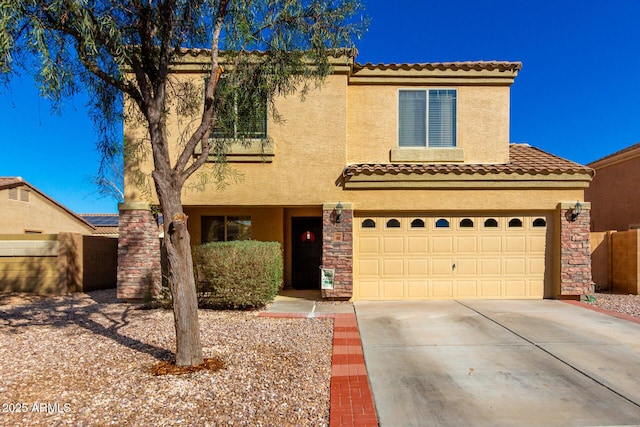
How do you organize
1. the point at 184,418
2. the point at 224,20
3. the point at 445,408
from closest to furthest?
the point at 184,418, the point at 445,408, the point at 224,20

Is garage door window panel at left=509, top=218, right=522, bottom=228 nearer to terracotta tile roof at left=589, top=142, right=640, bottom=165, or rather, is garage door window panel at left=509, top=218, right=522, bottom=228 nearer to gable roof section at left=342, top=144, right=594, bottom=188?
gable roof section at left=342, top=144, right=594, bottom=188

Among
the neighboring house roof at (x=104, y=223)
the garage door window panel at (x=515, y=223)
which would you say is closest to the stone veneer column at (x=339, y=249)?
the garage door window panel at (x=515, y=223)

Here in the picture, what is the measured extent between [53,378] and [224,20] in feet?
18.0

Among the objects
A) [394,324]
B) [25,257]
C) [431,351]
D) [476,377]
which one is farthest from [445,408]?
[25,257]

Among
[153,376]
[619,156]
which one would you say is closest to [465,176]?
[153,376]

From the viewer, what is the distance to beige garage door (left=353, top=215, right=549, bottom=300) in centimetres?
1021

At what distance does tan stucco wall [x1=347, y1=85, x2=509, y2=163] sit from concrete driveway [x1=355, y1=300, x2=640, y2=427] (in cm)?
432

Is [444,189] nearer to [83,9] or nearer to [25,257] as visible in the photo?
[83,9]

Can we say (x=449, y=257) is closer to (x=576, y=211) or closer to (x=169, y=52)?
(x=576, y=211)

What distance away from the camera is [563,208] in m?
9.93

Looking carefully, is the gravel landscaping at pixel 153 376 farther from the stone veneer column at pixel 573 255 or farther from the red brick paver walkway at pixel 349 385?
the stone veneer column at pixel 573 255

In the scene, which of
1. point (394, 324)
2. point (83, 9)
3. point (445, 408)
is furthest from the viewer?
point (394, 324)

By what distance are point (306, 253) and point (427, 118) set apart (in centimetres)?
528

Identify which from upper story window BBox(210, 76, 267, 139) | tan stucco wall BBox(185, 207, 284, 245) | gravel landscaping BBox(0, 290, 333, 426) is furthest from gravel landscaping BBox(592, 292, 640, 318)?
upper story window BBox(210, 76, 267, 139)
